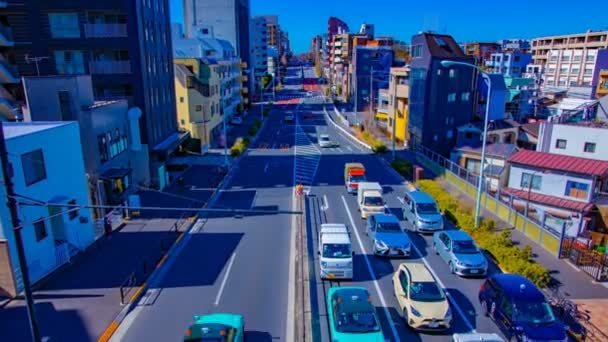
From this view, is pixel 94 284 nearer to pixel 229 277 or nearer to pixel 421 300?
pixel 229 277

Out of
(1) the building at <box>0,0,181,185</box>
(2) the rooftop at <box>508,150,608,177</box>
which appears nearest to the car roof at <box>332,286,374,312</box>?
(1) the building at <box>0,0,181,185</box>

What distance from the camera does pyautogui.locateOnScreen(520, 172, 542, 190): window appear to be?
27.7 metres

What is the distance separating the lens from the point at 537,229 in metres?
19.5

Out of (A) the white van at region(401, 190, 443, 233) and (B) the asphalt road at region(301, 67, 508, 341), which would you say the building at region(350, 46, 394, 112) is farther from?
(A) the white van at region(401, 190, 443, 233)

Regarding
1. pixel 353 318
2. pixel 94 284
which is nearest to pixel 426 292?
pixel 353 318

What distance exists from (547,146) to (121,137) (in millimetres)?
32254

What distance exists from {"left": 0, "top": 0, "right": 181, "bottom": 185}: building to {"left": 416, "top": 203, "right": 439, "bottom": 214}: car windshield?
1843cm

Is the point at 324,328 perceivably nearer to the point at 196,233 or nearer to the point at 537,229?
the point at 196,233

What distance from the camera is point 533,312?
12.1 m

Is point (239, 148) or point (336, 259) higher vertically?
point (239, 148)

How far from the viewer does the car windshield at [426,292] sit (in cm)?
1296

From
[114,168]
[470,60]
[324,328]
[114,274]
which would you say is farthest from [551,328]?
[470,60]

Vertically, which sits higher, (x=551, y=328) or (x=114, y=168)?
(x=114, y=168)

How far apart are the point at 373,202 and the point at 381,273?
687cm
